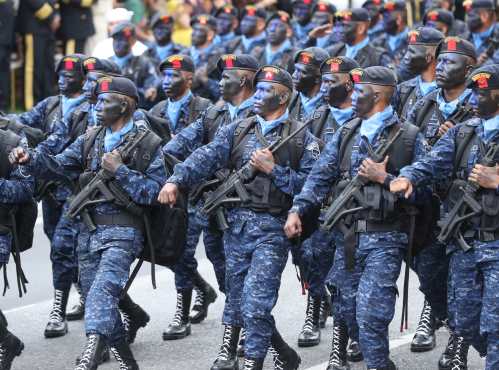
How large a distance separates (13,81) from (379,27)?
17.9 ft

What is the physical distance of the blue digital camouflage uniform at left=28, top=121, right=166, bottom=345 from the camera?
9.93 metres

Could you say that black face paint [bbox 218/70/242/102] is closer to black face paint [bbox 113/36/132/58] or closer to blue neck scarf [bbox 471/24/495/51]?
black face paint [bbox 113/36/132/58]

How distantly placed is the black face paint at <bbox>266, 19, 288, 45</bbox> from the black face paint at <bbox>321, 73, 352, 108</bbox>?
5.52 meters

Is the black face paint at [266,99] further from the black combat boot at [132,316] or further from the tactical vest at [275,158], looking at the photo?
the black combat boot at [132,316]

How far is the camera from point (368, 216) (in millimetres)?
9672

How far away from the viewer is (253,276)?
1003 centimetres

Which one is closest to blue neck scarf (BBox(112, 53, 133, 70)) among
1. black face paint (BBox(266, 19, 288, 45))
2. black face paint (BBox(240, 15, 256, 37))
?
black face paint (BBox(266, 19, 288, 45))

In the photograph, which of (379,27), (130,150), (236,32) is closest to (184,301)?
(130,150)

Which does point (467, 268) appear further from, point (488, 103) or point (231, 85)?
point (231, 85)

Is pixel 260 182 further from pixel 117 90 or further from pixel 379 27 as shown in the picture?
pixel 379 27

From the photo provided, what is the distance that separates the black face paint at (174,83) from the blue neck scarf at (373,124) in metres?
2.90

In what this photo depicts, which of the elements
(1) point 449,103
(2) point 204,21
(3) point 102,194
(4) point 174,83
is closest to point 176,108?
(4) point 174,83

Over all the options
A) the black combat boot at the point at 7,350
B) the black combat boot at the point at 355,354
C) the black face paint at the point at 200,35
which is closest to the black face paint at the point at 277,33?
the black face paint at the point at 200,35

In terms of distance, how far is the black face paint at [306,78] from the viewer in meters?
12.3
